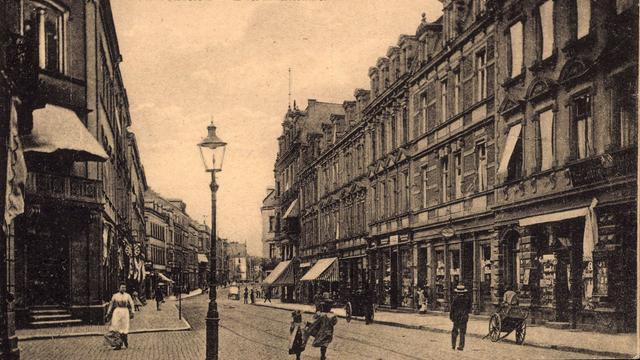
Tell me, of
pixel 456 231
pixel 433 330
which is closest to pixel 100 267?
pixel 433 330

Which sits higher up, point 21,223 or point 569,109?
point 569,109

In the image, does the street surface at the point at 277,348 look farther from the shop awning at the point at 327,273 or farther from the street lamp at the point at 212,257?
the shop awning at the point at 327,273

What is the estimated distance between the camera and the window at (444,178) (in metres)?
29.3

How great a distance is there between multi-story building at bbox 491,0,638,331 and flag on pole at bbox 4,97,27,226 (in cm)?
1164

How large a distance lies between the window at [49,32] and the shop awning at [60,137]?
1.55 meters

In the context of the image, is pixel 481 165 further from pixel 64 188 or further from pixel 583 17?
pixel 64 188

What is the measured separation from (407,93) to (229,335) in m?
15.5

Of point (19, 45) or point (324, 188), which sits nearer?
point (19, 45)

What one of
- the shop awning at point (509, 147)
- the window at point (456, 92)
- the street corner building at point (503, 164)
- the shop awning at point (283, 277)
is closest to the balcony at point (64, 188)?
the street corner building at point (503, 164)

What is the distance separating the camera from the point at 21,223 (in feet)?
74.2

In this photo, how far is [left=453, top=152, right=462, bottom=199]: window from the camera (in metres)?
A: 27.9

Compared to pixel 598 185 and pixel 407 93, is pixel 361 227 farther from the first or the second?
pixel 598 185

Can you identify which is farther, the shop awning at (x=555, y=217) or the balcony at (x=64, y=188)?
the balcony at (x=64, y=188)

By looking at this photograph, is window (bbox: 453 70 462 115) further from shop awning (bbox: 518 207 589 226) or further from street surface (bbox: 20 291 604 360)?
street surface (bbox: 20 291 604 360)
